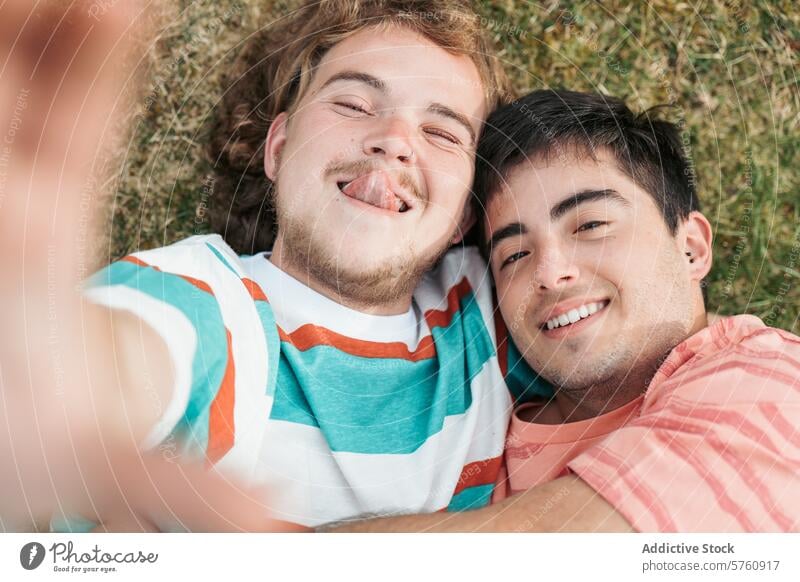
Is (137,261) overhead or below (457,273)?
overhead

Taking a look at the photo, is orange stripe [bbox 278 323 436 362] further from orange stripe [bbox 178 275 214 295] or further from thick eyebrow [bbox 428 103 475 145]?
thick eyebrow [bbox 428 103 475 145]

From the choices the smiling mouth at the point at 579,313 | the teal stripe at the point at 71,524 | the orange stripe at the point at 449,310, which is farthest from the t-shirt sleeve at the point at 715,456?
the teal stripe at the point at 71,524

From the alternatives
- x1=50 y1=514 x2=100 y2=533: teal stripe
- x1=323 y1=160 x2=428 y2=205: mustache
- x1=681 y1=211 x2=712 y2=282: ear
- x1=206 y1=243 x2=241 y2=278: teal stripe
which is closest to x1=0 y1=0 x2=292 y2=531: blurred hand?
x1=50 y1=514 x2=100 y2=533: teal stripe

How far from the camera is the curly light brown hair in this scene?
774 mm

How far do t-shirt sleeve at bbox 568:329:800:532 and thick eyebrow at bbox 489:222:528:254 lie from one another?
8.2 inches

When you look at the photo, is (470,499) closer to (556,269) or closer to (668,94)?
(556,269)

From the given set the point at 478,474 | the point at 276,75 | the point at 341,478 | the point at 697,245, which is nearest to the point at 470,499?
the point at 478,474

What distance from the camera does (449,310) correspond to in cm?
82

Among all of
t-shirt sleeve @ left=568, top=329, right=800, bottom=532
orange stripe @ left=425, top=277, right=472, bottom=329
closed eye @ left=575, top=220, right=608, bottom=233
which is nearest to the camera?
t-shirt sleeve @ left=568, top=329, right=800, bottom=532

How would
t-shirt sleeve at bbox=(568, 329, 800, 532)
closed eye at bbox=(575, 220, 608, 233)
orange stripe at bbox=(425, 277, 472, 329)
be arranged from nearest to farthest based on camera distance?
t-shirt sleeve at bbox=(568, 329, 800, 532) < closed eye at bbox=(575, 220, 608, 233) < orange stripe at bbox=(425, 277, 472, 329)

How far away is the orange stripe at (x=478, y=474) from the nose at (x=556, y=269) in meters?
0.18
